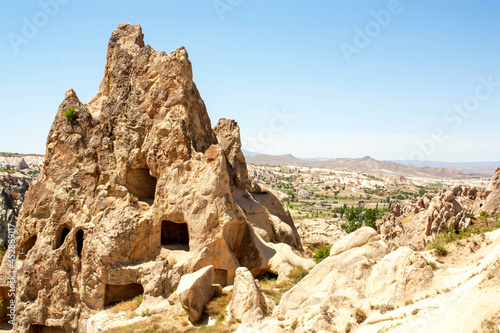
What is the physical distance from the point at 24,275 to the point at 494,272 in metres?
19.2

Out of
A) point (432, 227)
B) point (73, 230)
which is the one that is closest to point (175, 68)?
point (73, 230)

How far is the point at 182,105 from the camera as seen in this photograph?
18.6 metres

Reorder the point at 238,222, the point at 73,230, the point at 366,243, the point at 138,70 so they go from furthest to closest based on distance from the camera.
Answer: the point at 138,70, the point at 73,230, the point at 238,222, the point at 366,243

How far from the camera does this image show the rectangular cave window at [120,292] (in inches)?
701

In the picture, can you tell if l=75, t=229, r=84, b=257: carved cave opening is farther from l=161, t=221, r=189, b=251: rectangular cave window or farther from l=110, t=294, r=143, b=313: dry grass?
l=161, t=221, r=189, b=251: rectangular cave window

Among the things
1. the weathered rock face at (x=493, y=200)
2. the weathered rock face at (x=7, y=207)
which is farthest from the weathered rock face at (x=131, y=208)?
the weathered rock face at (x=493, y=200)

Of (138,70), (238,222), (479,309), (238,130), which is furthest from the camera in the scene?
(238,130)

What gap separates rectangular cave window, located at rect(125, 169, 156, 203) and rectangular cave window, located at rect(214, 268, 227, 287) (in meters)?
5.04

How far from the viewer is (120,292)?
18.1 meters

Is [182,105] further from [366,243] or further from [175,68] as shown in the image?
[366,243]

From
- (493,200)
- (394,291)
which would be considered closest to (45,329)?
(394,291)

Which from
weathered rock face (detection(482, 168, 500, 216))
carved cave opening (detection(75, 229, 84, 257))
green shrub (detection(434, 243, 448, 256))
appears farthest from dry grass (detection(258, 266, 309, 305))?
weathered rock face (detection(482, 168, 500, 216))

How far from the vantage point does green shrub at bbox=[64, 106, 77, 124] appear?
20453mm

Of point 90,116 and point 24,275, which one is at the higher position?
point 90,116
